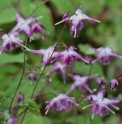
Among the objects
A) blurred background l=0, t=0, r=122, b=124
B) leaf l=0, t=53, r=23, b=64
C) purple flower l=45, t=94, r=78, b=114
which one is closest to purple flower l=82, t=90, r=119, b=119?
purple flower l=45, t=94, r=78, b=114

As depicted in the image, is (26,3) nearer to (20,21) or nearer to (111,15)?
(20,21)

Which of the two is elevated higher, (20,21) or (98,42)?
(98,42)

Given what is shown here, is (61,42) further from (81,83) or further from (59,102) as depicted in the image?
(59,102)

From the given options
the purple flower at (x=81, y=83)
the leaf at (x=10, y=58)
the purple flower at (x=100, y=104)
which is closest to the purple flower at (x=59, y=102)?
the purple flower at (x=100, y=104)

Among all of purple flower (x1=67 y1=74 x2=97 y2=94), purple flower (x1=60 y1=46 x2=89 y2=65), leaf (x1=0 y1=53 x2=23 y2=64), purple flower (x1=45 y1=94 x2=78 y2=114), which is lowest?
purple flower (x1=45 y1=94 x2=78 y2=114)

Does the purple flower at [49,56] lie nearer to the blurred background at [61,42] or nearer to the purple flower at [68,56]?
the purple flower at [68,56]

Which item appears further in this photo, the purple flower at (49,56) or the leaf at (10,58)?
the leaf at (10,58)

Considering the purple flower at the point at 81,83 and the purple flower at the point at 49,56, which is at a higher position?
the purple flower at the point at 81,83

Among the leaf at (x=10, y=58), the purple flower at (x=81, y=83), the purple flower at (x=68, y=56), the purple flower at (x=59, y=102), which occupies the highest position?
the leaf at (x=10, y=58)

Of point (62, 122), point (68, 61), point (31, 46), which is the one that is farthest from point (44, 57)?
point (31, 46)

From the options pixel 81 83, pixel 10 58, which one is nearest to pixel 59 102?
pixel 81 83

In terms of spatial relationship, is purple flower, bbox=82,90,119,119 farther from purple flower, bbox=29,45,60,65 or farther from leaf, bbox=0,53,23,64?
leaf, bbox=0,53,23,64
